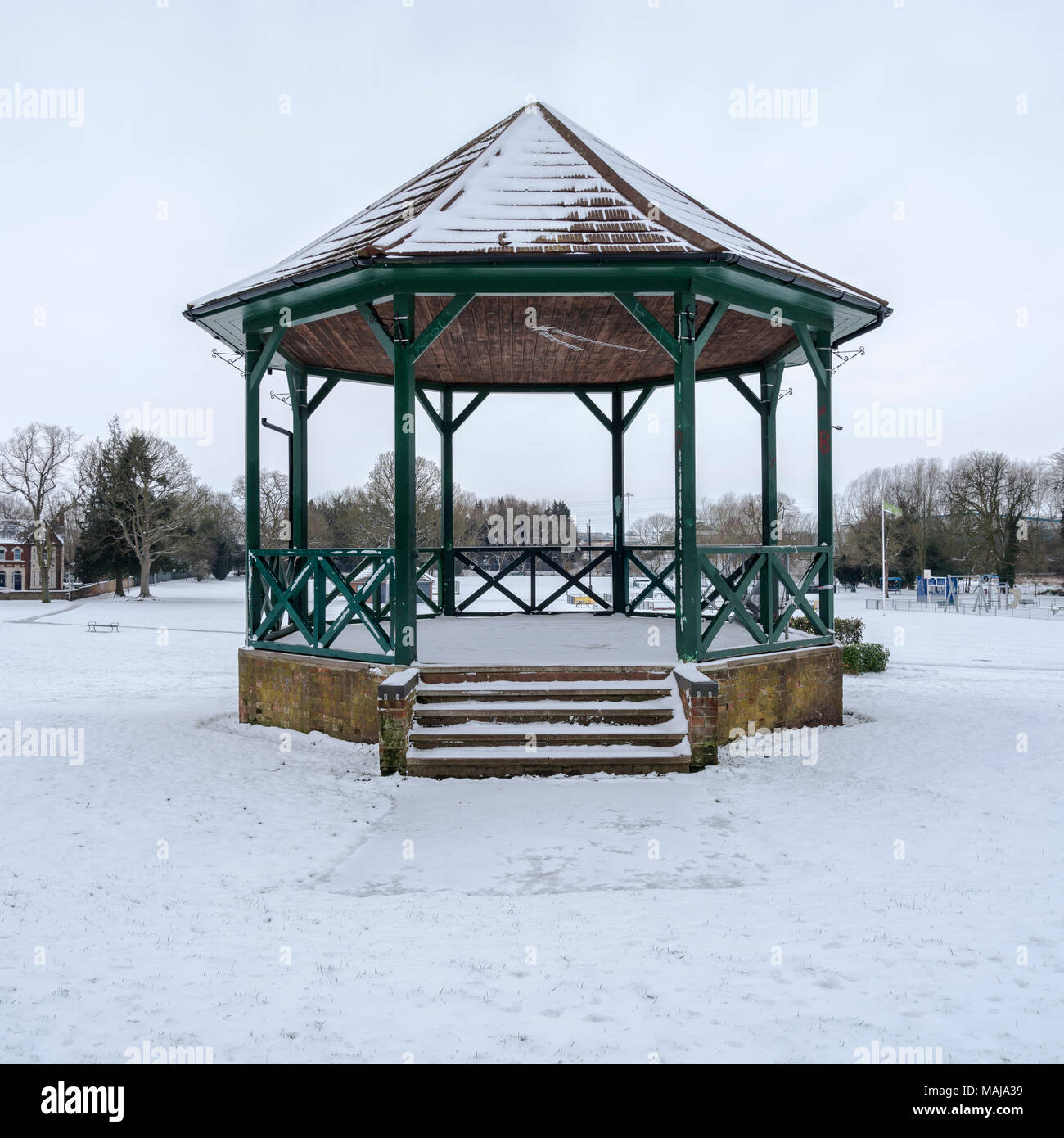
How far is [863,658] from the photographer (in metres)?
13.4

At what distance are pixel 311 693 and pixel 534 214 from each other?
472 cm

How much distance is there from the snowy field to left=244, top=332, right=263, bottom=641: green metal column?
4.73 feet

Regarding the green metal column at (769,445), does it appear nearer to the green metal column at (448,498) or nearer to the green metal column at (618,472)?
the green metal column at (618,472)

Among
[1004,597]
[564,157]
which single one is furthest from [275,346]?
[1004,597]

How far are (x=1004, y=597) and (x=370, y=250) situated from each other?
44257 mm

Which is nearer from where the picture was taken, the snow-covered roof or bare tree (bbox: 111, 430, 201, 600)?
the snow-covered roof

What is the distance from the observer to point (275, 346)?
A: 7.15 m

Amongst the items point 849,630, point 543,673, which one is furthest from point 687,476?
point 849,630

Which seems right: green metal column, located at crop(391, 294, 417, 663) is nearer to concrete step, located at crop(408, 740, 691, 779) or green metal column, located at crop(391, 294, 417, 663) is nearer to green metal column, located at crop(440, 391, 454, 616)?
concrete step, located at crop(408, 740, 691, 779)

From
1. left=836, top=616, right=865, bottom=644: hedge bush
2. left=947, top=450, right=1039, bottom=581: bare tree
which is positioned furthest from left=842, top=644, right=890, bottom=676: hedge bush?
left=947, top=450, right=1039, bottom=581: bare tree

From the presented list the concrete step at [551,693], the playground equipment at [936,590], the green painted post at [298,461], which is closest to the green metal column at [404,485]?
the concrete step at [551,693]

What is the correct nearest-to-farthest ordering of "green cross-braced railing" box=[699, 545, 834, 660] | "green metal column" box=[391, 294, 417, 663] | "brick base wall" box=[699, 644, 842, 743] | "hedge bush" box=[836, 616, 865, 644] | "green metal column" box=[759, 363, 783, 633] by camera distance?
"green metal column" box=[391, 294, 417, 663] < "brick base wall" box=[699, 644, 842, 743] < "green cross-braced railing" box=[699, 545, 834, 660] < "green metal column" box=[759, 363, 783, 633] < "hedge bush" box=[836, 616, 865, 644]

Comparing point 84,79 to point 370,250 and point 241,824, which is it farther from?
point 241,824

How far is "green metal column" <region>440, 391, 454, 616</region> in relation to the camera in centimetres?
1078
